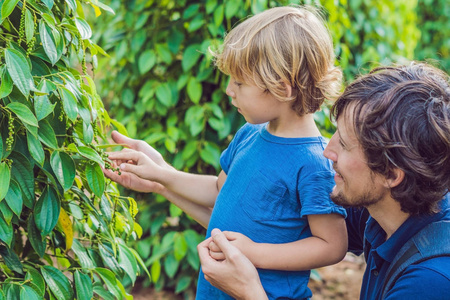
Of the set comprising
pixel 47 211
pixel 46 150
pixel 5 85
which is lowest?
pixel 47 211

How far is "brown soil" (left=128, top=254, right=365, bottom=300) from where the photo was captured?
329 centimetres

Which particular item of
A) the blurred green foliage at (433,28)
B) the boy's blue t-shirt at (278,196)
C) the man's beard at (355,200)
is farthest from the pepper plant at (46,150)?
the blurred green foliage at (433,28)

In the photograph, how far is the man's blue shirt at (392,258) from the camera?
1219 millimetres

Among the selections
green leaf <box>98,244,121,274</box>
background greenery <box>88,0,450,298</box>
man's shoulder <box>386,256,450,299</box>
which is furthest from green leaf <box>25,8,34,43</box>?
background greenery <box>88,0,450,298</box>

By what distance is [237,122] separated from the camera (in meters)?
2.86

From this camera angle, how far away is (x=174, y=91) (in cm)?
290

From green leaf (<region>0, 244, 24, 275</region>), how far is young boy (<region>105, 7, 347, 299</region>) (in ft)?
1.69

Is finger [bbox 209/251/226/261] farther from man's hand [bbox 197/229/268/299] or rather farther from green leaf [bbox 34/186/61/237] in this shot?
green leaf [bbox 34/186/61/237]

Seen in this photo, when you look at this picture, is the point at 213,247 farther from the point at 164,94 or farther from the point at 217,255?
the point at 164,94

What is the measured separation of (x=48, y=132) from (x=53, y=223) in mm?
224

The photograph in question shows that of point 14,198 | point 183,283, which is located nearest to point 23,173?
point 14,198

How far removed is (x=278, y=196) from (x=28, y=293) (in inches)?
26.8

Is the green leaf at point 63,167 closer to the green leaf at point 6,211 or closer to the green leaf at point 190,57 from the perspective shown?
the green leaf at point 6,211

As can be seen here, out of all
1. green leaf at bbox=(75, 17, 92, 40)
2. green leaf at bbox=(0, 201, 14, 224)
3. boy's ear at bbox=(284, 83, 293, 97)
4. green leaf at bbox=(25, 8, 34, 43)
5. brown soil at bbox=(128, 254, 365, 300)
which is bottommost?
brown soil at bbox=(128, 254, 365, 300)
